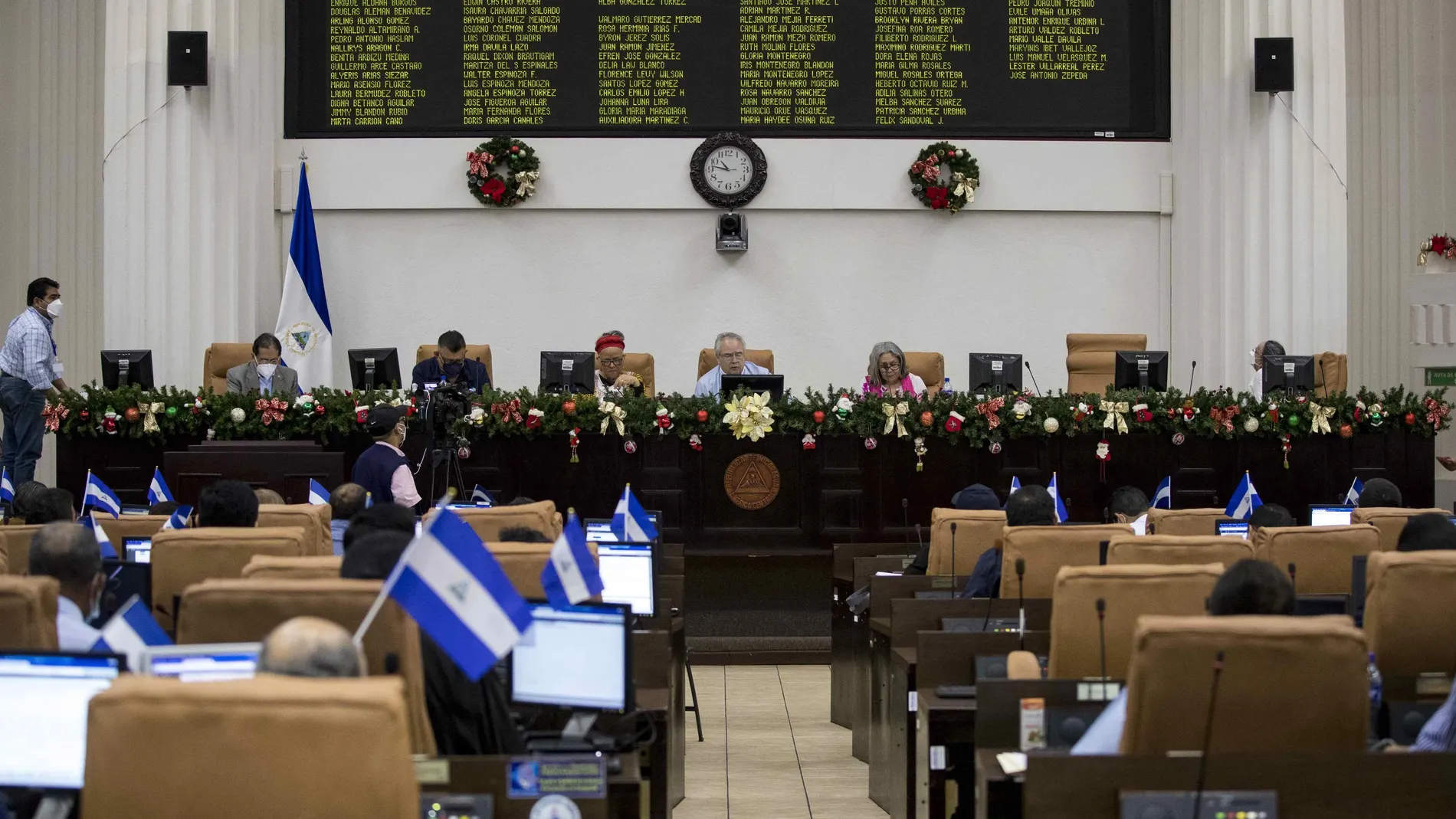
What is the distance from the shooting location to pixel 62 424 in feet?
31.5

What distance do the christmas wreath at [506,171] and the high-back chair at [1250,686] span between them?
10467mm

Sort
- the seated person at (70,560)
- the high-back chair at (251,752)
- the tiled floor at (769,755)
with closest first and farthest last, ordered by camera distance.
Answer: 1. the high-back chair at (251,752)
2. the seated person at (70,560)
3. the tiled floor at (769,755)

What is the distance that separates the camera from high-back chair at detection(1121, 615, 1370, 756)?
10.3ft

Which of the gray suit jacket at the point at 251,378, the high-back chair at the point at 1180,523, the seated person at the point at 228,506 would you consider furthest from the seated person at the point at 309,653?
the gray suit jacket at the point at 251,378

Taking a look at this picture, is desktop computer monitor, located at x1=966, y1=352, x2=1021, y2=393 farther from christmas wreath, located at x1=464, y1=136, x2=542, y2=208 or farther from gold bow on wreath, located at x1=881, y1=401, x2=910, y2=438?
christmas wreath, located at x1=464, y1=136, x2=542, y2=208

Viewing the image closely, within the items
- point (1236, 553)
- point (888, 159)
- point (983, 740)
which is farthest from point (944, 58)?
point (983, 740)

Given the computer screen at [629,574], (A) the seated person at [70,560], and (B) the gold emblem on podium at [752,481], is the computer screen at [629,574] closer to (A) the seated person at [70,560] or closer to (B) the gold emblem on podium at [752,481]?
(A) the seated person at [70,560]

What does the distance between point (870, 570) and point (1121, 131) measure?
7.30 meters

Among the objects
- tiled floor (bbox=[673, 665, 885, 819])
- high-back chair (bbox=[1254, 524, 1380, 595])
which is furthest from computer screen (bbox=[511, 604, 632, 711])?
high-back chair (bbox=[1254, 524, 1380, 595])

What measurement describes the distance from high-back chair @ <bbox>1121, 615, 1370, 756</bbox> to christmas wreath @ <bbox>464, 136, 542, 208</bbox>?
34.3 ft

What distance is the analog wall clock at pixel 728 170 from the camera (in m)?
13.1

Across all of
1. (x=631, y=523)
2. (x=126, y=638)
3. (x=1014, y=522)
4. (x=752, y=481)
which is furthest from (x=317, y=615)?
(x=752, y=481)

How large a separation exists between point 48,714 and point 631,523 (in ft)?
12.1

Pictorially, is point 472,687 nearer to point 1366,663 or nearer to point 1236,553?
point 1366,663
